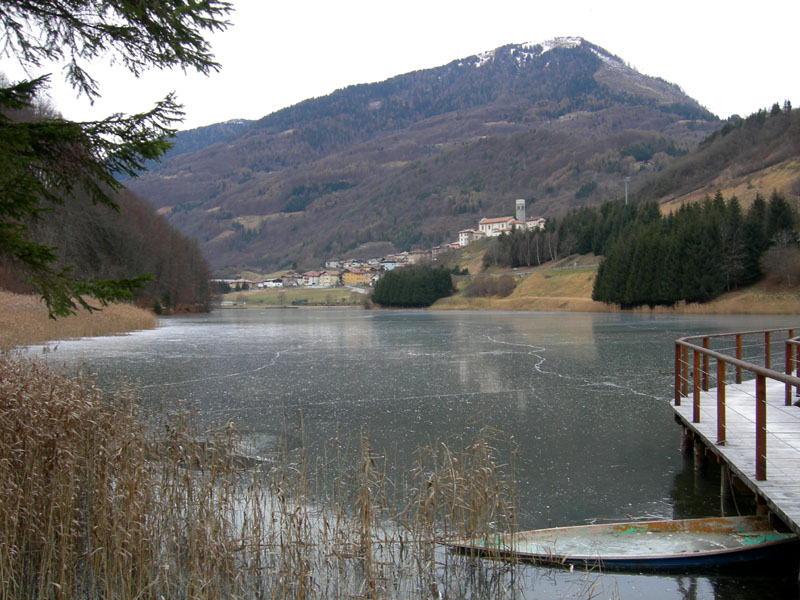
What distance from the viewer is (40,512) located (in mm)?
5969

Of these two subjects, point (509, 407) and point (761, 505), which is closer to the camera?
point (761, 505)

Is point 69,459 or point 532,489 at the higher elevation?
point 69,459

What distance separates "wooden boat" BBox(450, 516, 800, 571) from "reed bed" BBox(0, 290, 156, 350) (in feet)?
57.0

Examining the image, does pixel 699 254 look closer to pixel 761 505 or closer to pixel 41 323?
pixel 41 323

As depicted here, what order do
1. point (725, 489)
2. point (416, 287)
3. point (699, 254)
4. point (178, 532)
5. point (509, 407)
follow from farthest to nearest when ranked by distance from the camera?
1. point (416, 287)
2. point (699, 254)
3. point (509, 407)
4. point (725, 489)
5. point (178, 532)

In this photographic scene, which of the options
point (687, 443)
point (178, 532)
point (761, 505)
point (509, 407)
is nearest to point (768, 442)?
point (761, 505)

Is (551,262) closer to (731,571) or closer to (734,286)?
(734,286)

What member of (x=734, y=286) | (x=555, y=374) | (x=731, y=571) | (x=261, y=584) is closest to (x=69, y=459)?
(x=261, y=584)

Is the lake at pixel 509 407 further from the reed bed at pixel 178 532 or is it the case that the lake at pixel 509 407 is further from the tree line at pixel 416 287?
the tree line at pixel 416 287

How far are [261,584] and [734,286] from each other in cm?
6492

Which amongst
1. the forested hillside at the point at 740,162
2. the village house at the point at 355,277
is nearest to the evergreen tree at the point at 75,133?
the forested hillside at the point at 740,162

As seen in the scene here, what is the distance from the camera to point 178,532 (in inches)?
237

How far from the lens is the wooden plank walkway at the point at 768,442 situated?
6203 mm

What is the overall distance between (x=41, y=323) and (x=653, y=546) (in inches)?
1143
